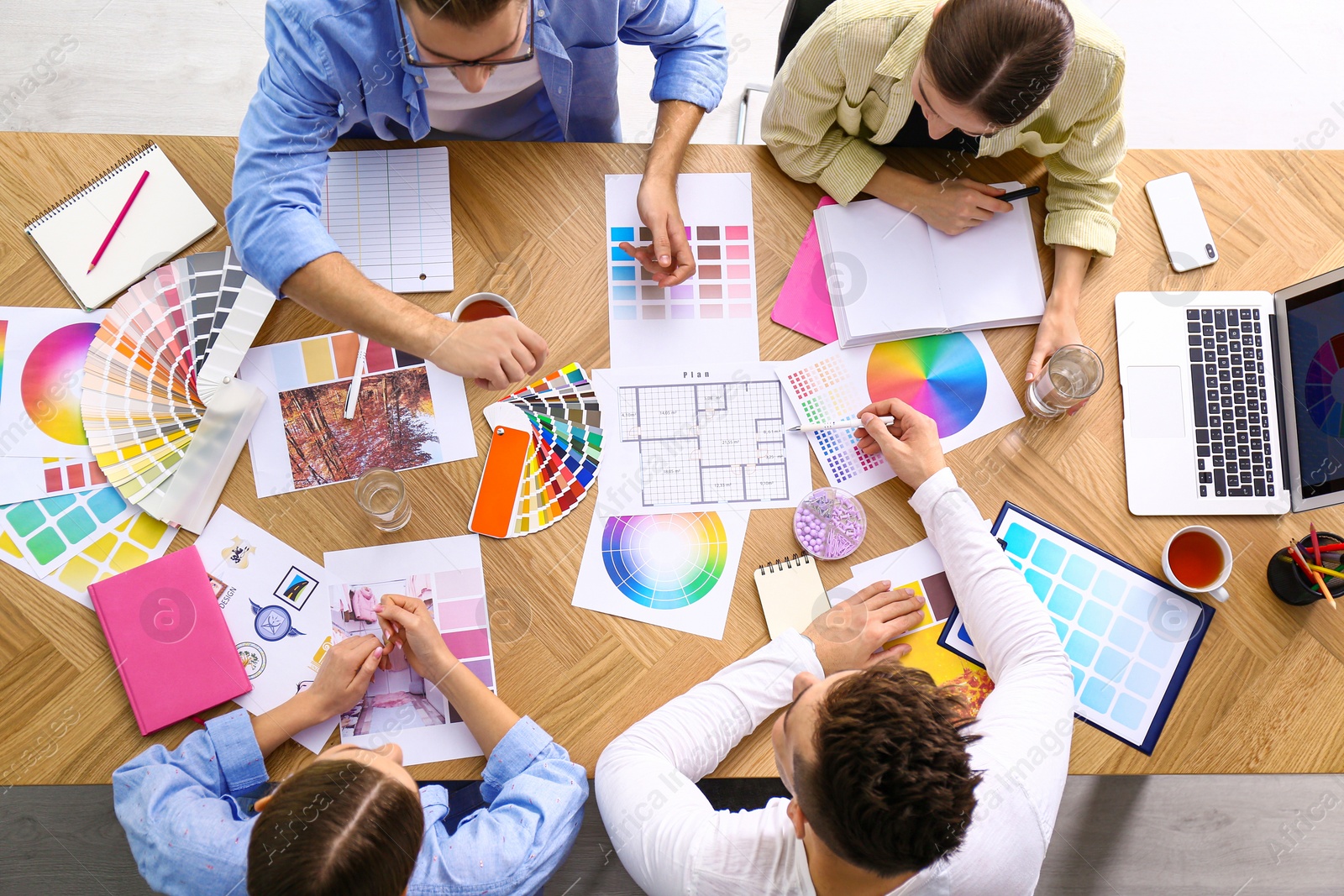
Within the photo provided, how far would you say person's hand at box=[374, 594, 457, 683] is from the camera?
1.20 meters

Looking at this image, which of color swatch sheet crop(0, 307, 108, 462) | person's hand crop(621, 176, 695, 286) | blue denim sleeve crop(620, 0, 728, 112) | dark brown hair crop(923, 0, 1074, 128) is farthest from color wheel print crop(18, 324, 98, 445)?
dark brown hair crop(923, 0, 1074, 128)

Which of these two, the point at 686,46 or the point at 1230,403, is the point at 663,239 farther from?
the point at 1230,403

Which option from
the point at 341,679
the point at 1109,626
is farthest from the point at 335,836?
the point at 1109,626

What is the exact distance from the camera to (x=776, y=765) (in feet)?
4.01

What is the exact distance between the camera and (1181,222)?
4.54 feet

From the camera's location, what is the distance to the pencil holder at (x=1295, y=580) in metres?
1.24

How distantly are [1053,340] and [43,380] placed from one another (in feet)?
5.41

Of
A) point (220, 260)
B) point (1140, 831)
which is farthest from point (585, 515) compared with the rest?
point (1140, 831)

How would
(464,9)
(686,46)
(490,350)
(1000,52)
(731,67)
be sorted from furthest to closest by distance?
1. (731,67)
2. (686,46)
3. (490,350)
4. (1000,52)
5. (464,9)

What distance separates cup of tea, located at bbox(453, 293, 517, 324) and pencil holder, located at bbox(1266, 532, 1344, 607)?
130 cm

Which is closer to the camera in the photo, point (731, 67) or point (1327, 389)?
point (1327, 389)

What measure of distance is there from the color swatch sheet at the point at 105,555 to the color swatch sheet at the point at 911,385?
1.03 m

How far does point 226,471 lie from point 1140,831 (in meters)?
2.18

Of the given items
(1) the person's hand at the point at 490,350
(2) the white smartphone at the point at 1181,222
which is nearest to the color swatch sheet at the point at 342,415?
(1) the person's hand at the point at 490,350
